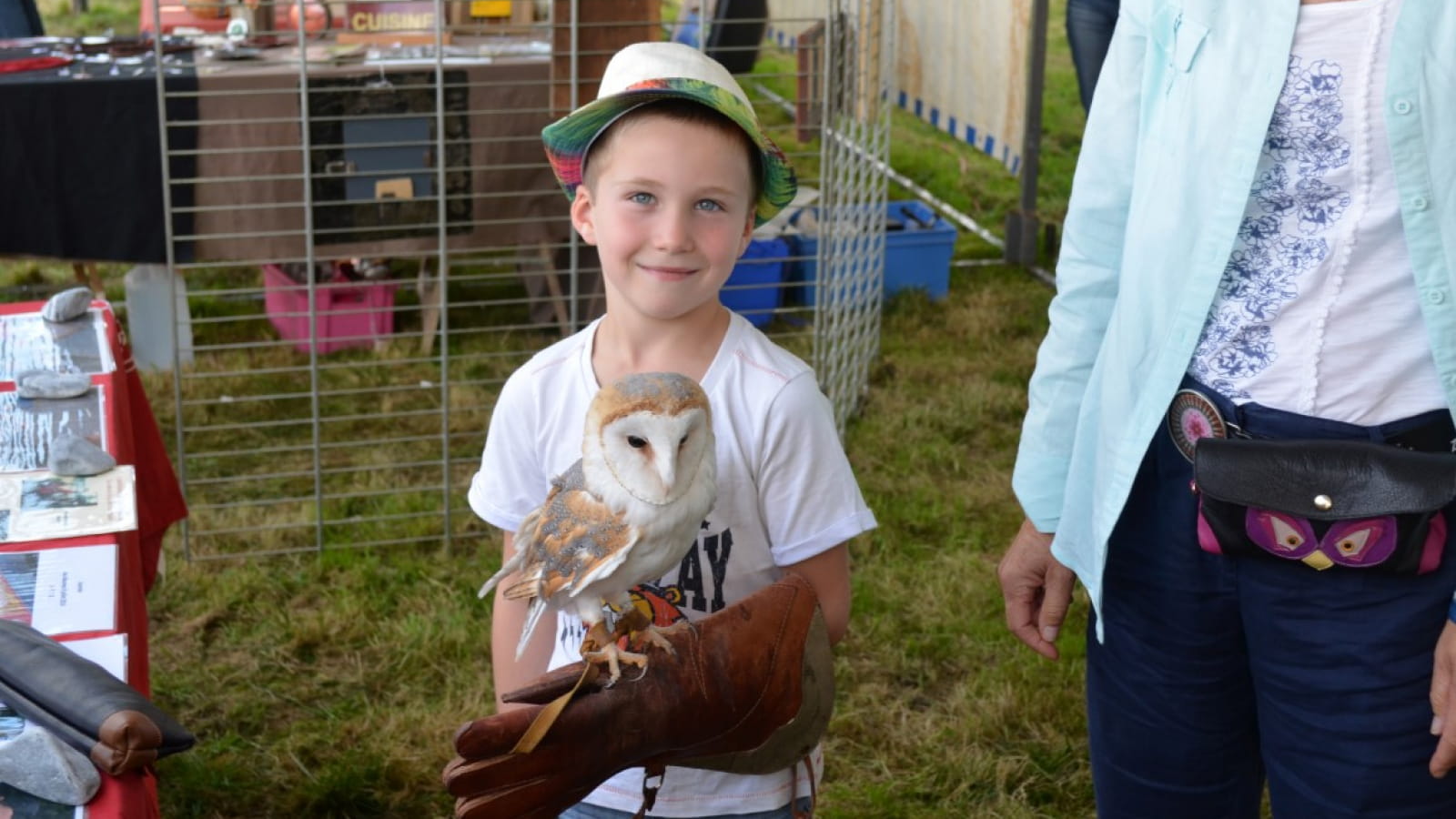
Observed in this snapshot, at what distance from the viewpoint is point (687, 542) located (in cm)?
127

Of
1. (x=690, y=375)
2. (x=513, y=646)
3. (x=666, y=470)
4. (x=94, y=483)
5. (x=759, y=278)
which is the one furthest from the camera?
(x=759, y=278)

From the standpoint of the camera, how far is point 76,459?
206 cm

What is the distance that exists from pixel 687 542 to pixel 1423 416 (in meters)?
0.73

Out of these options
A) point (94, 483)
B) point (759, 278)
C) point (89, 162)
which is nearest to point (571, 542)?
point (94, 483)

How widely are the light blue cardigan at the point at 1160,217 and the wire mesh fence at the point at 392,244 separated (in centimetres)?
196

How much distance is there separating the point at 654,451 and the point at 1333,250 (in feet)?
2.29

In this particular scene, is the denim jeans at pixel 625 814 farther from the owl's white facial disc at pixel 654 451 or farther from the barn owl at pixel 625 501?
the owl's white facial disc at pixel 654 451

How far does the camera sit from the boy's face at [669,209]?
1405 millimetres

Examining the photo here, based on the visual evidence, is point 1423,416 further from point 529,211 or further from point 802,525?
point 529,211

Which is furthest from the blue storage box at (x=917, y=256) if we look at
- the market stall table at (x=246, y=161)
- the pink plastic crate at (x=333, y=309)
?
the pink plastic crate at (x=333, y=309)

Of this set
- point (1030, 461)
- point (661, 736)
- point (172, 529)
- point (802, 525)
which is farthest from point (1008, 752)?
point (172, 529)

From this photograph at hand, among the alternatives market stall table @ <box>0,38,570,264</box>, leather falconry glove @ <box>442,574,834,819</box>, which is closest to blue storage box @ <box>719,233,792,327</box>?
market stall table @ <box>0,38,570,264</box>

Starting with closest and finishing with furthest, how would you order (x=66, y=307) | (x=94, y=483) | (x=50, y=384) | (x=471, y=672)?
1. (x=94, y=483)
2. (x=50, y=384)
3. (x=66, y=307)
4. (x=471, y=672)

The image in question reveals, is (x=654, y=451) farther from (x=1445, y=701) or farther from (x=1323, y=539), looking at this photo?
(x=1445, y=701)
